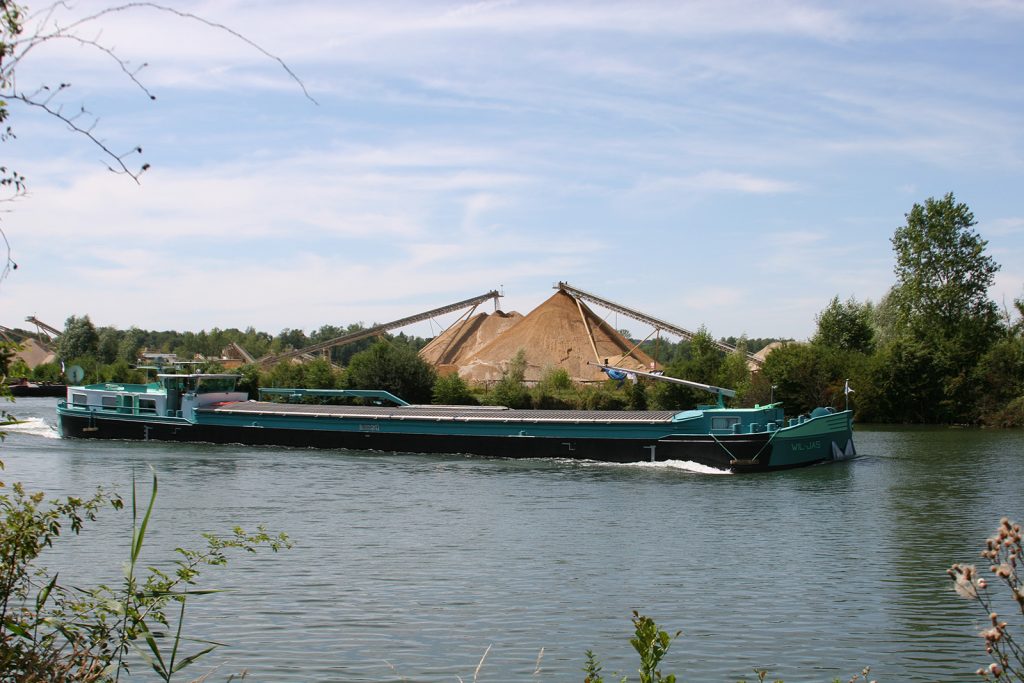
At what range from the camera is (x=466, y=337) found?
96750 millimetres

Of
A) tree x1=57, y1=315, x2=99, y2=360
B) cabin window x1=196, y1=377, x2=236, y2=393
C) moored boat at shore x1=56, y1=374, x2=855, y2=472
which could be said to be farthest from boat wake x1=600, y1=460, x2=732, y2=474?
tree x1=57, y1=315, x2=99, y2=360

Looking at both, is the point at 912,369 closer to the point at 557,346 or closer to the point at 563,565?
the point at 557,346

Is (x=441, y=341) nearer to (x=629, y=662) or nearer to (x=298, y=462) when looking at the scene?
(x=298, y=462)

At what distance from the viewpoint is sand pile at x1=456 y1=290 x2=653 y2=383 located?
8294 centimetres

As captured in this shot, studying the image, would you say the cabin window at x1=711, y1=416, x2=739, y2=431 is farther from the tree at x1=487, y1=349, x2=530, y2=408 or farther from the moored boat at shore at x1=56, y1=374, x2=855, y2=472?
the tree at x1=487, y1=349, x2=530, y2=408

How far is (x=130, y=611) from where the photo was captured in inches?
253

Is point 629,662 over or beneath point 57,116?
beneath

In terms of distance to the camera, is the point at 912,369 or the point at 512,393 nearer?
the point at 912,369

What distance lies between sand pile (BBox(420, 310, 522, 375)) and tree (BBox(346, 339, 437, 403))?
2085cm

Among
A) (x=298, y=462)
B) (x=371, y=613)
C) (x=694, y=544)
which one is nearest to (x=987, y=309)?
(x=298, y=462)

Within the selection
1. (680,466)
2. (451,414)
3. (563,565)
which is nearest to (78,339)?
(451,414)

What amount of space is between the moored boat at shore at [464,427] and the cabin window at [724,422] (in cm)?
3

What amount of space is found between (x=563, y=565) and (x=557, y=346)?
6701 centimetres

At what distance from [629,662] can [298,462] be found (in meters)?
25.5
